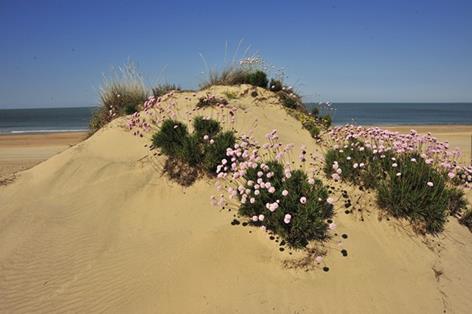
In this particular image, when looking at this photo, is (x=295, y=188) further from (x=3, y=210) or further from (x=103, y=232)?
(x=3, y=210)

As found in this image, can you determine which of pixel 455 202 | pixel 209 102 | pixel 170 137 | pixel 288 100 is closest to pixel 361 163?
pixel 455 202

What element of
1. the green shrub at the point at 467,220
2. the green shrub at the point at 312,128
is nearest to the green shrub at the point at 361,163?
the green shrub at the point at 467,220

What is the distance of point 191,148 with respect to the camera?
6.43 meters

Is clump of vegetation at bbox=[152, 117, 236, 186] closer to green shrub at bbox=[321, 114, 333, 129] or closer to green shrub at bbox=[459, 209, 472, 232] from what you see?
green shrub at bbox=[459, 209, 472, 232]

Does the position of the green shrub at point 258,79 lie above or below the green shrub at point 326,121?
above

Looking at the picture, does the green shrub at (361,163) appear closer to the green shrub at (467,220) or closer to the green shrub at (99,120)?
the green shrub at (467,220)

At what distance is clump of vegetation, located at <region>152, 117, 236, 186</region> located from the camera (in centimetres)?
630

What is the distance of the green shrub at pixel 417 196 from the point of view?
4.91m

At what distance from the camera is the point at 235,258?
4.62 meters

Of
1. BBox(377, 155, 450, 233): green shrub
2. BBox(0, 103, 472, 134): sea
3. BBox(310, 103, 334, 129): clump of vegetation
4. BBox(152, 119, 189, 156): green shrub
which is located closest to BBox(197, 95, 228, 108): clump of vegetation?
BBox(152, 119, 189, 156): green shrub

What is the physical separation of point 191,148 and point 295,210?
252 cm

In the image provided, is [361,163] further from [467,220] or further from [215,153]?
[215,153]

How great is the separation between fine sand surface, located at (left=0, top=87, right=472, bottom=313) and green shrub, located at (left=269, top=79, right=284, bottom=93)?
5687 mm

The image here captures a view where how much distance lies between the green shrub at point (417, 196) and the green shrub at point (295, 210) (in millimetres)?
858
